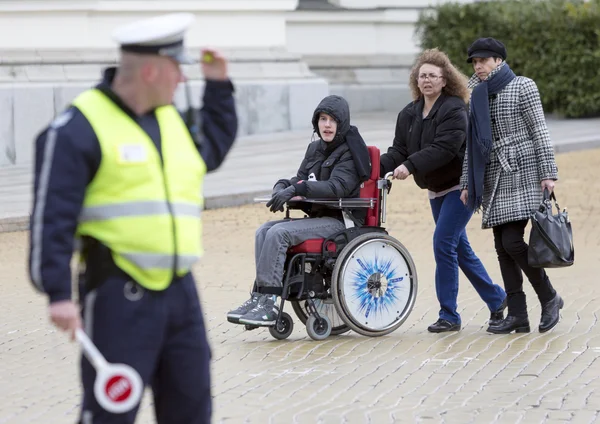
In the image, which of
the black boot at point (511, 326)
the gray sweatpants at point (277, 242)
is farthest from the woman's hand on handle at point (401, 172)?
the black boot at point (511, 326)

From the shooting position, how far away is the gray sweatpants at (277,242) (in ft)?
24.9

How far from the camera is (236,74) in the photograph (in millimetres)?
19781

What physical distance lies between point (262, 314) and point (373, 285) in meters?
0.70

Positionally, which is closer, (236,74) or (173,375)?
(173,375)

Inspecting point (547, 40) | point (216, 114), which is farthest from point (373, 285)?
point (547, 40)

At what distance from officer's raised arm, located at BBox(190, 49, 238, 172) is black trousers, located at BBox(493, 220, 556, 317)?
392 cm

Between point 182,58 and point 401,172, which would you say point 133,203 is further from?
point 401,172

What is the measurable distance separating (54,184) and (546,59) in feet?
58.6

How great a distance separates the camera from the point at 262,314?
7566 millimetres

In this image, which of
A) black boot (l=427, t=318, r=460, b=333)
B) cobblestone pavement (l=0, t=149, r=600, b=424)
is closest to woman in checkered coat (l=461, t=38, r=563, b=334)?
black boot (l=427, t=318, r=460, b=333)

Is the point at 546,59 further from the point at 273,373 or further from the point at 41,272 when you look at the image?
the point at 41,272

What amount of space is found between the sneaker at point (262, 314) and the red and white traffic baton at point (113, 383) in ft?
12.4

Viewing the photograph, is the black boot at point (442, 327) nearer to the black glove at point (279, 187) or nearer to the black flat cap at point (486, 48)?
the black glove at point (279, 187)

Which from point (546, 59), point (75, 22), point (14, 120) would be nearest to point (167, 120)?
point (14, 120)
